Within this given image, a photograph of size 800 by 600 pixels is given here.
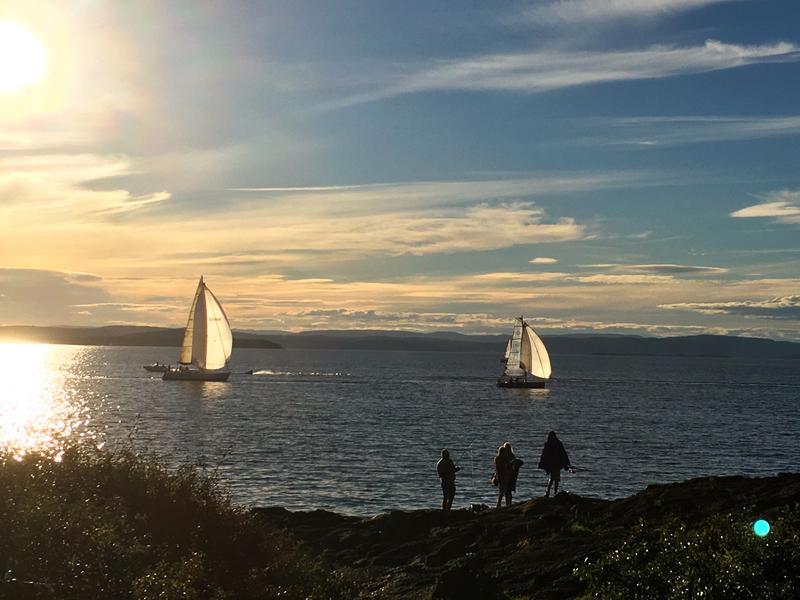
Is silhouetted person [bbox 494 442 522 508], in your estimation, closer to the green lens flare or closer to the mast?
the green lens flare

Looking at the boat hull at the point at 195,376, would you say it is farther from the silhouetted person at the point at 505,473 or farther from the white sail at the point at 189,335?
the silhouetted person at the point at 505,473

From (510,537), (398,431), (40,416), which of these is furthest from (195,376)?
(510,537)

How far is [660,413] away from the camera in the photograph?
91.8m

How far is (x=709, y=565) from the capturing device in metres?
12.8

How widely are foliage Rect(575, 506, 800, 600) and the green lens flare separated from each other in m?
0.11

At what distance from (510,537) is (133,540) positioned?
29.2ft

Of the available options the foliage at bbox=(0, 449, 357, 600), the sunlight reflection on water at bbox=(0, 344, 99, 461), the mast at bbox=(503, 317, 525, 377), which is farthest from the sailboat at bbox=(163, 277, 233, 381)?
the foliage at bbox=(0, 449, 357, 600)

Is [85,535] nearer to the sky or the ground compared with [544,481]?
nearer to the sky

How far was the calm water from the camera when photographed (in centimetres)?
3972

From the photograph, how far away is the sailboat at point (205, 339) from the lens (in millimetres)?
119812

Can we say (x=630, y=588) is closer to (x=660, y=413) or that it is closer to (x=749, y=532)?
(x=749, y=532)

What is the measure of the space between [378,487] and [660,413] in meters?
59.3

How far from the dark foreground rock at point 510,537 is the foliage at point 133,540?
1455mm

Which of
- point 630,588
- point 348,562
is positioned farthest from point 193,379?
point 630,588
